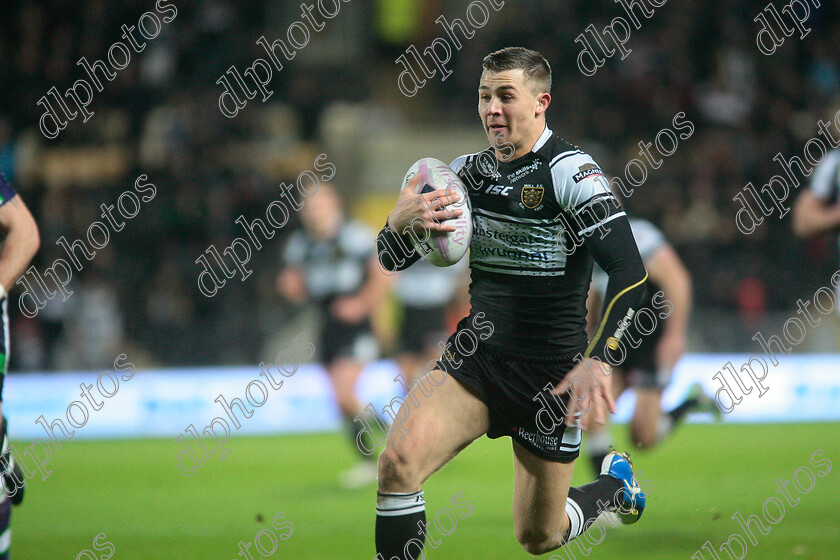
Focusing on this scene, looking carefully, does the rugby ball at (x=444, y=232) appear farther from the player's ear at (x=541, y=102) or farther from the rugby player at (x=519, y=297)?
the player's ear at (x=541, y=102)

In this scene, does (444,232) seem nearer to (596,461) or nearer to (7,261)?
(7,261)

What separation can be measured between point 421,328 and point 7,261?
6576mm

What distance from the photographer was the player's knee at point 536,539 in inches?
163

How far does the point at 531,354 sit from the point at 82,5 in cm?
1580

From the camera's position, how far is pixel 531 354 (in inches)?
161

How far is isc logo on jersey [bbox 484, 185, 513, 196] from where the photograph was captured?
13.3 ft

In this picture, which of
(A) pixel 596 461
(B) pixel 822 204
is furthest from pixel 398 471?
(B) pixel 822 204

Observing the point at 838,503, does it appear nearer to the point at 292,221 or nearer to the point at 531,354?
the point at 531,354

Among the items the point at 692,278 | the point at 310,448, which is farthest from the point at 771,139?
the point at 310,448

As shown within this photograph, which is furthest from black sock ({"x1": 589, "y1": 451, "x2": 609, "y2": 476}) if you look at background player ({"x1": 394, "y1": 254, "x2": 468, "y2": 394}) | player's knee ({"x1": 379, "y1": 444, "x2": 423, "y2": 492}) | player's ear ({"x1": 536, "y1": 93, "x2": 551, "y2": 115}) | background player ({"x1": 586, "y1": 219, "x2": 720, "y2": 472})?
background player ({"x1": 394, "y1": 254, "x2": 468, "y2": 394})

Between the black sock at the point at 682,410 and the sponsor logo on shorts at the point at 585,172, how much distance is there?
337 cm

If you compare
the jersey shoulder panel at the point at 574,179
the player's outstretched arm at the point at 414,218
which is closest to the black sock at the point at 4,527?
the player's outstretched arm at the point at 414,218

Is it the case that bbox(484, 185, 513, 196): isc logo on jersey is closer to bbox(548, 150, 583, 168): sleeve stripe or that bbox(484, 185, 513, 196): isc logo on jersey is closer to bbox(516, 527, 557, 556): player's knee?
bbox(548, 150, 583, 168): sleeve stripe

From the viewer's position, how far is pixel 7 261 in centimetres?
403
